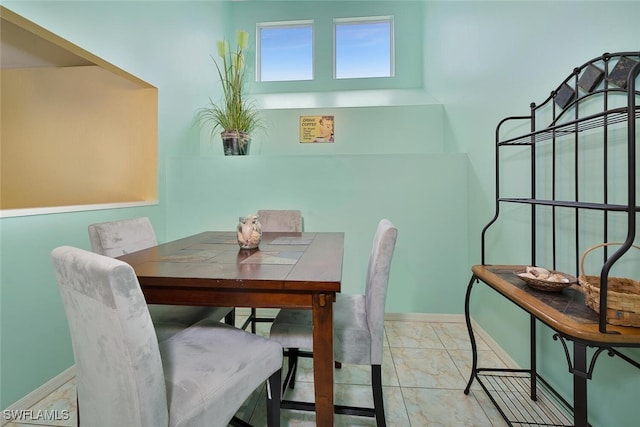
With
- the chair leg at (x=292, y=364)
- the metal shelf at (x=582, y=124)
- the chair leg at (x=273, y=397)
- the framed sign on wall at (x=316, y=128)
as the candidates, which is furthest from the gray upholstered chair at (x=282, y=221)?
the metal shelf at (x=582, y=124)

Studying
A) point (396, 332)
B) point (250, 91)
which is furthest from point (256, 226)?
point (250, 91)

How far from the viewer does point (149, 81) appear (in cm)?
236

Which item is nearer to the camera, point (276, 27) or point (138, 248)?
point (138, 248)

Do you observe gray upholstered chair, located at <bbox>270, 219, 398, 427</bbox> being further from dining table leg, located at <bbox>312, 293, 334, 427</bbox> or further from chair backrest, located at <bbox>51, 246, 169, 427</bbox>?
chair backrest, located at <bbox>51, 246, 169, 427</bbox>

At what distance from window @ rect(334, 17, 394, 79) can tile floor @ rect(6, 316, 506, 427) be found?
350cm

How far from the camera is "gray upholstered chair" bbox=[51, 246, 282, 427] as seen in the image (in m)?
0.71

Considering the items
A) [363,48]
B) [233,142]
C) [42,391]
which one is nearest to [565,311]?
[42,391]

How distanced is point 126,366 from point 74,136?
2.53m

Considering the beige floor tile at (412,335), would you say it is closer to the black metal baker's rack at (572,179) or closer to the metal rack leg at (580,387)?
the black metal baker's rack at (572,179)

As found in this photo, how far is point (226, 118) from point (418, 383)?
2.70 m

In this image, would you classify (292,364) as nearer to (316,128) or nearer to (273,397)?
(273,397)

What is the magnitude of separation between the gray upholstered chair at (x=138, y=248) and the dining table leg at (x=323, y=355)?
0.75 metres

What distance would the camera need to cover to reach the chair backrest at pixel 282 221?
7.54 ft

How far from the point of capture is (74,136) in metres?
2.43
